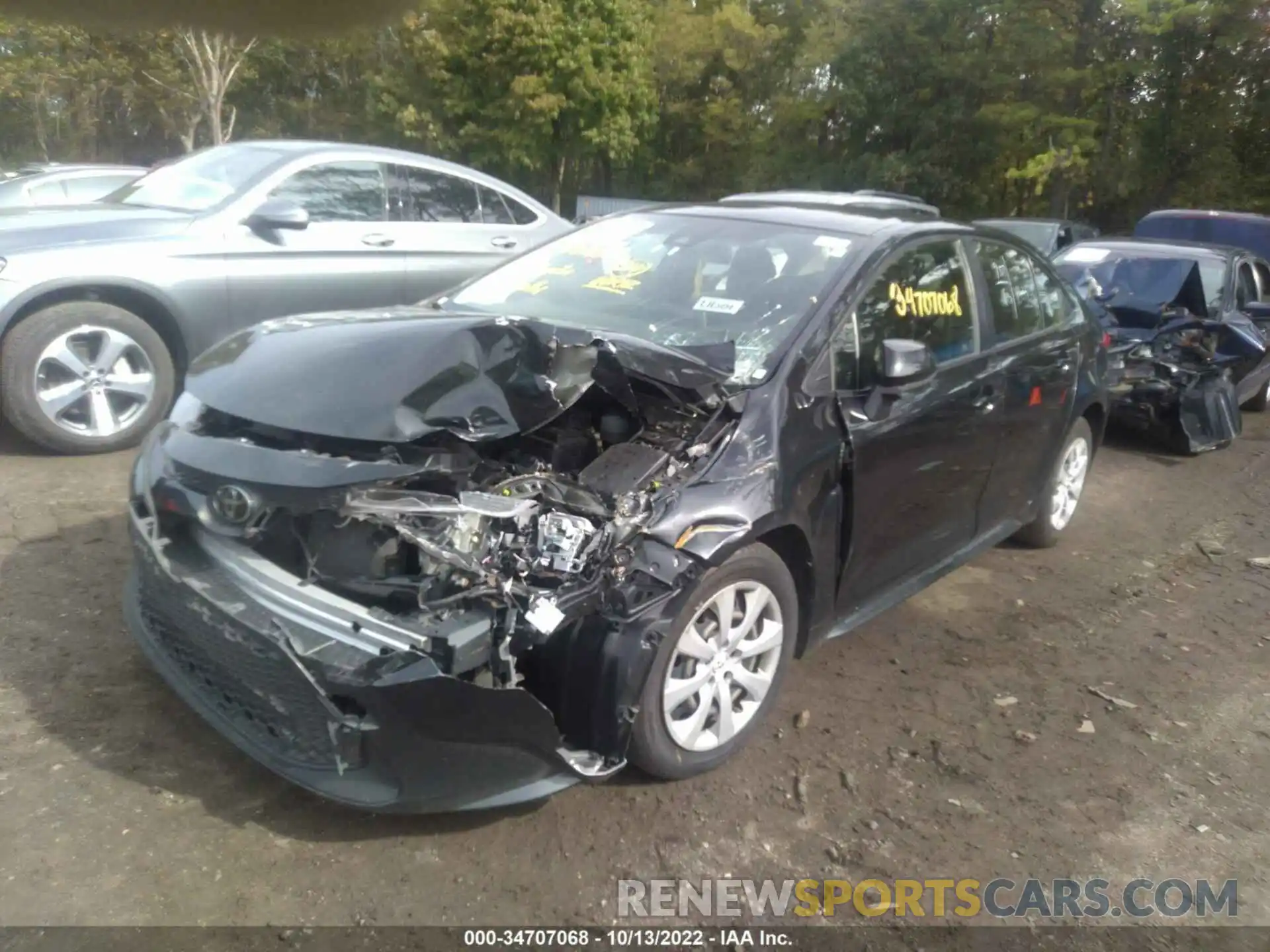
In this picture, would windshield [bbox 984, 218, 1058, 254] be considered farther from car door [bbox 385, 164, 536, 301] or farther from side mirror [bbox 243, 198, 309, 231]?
side mirror [bbox 243, 198, 309, 231]

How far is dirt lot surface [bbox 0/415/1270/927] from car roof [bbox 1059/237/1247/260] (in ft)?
17.2

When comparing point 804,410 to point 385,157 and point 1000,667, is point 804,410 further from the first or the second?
point 385,157

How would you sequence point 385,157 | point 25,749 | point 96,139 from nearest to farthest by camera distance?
point 25,749 → point 385,157 → point 96,139

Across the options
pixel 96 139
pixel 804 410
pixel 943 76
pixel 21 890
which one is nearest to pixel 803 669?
pixel 804 410

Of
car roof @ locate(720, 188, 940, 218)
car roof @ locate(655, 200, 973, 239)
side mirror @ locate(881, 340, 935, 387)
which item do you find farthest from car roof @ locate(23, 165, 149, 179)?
side mirror @ locate(881, 340, 935, 387)

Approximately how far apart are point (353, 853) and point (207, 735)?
0.76 m

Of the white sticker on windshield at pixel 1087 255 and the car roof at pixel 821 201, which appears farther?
the white sticker on windshield at pixel 1087 255

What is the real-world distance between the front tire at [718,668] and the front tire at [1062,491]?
2532 millimetres

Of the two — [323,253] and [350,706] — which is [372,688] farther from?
[323,253]

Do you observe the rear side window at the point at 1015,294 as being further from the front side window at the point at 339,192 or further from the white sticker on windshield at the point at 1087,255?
the white sticker on windshield at the point at 1087,255

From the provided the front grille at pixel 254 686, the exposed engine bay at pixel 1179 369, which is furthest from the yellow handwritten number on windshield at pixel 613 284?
the exposed engine bay at pixel 1179 369

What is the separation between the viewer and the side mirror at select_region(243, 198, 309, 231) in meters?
5.76

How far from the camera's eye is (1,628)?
3.73 meters

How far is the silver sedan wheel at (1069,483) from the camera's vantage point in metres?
5.54
